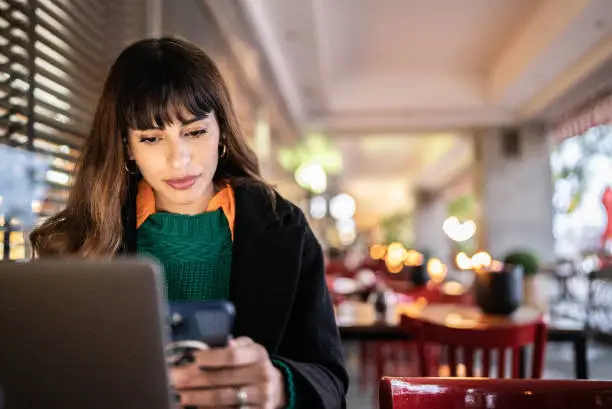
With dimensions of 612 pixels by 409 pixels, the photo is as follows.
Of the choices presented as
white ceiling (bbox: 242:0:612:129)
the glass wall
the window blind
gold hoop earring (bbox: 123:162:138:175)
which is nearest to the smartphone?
gold hoop earring (bbox: 123:162:138:175)

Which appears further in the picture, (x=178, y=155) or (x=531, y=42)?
(x=531, y=42)

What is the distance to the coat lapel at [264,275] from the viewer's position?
961mm

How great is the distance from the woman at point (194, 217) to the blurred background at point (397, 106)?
0.27 meters

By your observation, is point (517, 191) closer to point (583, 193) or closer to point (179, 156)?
point (583, 193)

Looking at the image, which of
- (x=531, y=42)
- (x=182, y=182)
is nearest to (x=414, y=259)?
(x=531, y=42)

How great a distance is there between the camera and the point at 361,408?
419 cm

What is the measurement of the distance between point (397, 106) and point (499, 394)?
8.04 m

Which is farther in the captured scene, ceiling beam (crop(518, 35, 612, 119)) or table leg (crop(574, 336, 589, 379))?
ceiling beam (crop(518, 35, 612, 119))

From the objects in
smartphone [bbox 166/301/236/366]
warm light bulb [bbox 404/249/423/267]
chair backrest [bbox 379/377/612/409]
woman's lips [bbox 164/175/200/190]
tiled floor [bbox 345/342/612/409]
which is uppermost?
woman's lips [bbox 164/175/200/190]

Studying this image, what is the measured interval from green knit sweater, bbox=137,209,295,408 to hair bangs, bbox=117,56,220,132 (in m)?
0.18

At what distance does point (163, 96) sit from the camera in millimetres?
941

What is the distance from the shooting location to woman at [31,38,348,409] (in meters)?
0.96

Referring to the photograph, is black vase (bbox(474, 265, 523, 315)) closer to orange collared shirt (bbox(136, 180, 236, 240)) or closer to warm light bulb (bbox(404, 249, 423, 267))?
orange collared shirt (bbox(136, 180, 236, 240))

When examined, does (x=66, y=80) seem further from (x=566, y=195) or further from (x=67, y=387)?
(x=566, y=195)
